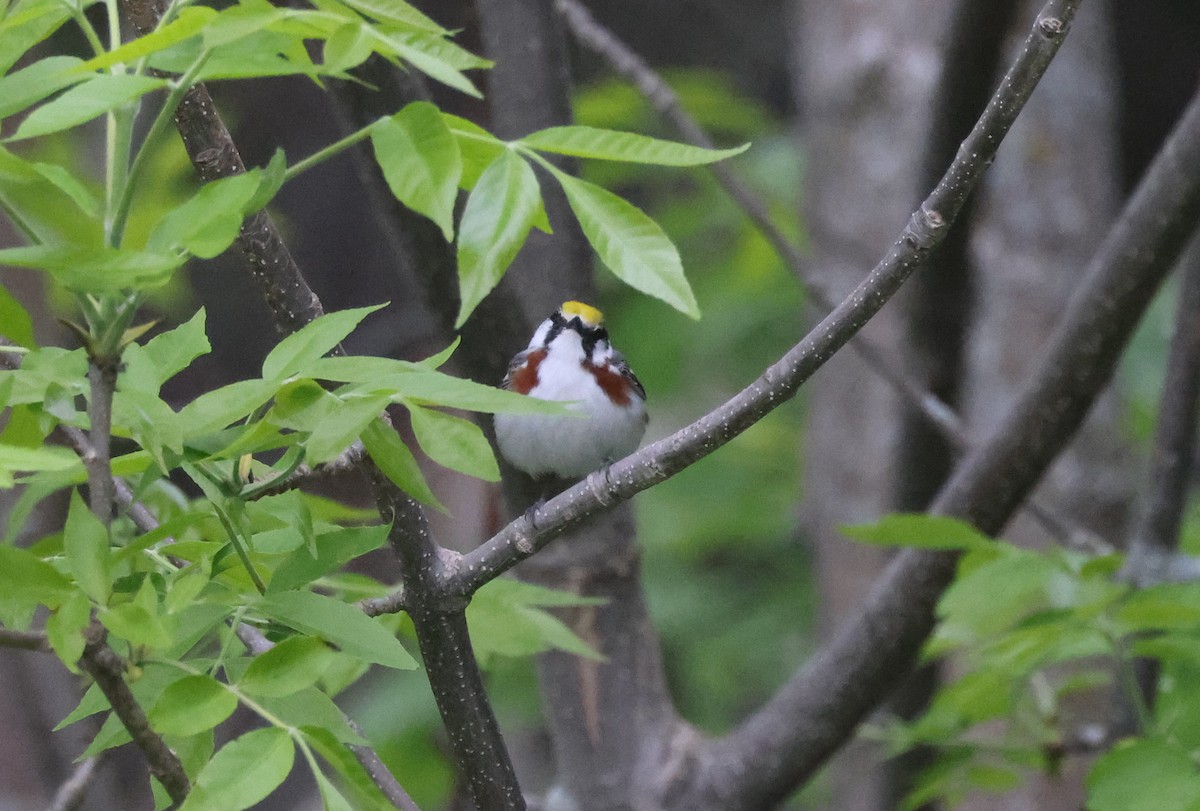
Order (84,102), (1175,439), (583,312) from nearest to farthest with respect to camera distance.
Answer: (84,102) → (1175,439) → (583,312)

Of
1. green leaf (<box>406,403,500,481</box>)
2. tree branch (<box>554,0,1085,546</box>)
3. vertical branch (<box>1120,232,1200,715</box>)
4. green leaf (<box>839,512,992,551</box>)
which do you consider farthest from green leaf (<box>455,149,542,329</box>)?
vertical branch (<box>1120,232,1200,715</box>)

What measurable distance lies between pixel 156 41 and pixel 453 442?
390 millimetres

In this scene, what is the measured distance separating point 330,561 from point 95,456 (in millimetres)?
229

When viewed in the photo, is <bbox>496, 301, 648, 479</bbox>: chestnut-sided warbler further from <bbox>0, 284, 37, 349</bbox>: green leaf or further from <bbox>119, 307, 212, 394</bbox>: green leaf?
<bbox>0, 284, 37, 349</bbox>: green leaf

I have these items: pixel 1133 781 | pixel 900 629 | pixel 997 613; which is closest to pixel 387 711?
pixel 900 629

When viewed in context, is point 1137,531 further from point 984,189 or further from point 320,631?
point 320,631

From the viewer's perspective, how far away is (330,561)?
109cm

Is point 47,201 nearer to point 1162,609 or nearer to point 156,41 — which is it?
point 156,41

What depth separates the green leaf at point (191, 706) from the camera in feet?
3.13

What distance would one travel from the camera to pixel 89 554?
3.01 ft

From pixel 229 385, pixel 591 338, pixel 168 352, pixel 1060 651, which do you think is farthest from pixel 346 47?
pixel 591 338

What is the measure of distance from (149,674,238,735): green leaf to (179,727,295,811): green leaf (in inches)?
1.1

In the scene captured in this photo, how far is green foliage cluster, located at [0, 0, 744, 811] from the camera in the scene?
915mm

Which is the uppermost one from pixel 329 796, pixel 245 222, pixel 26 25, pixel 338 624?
pixel 26 25
